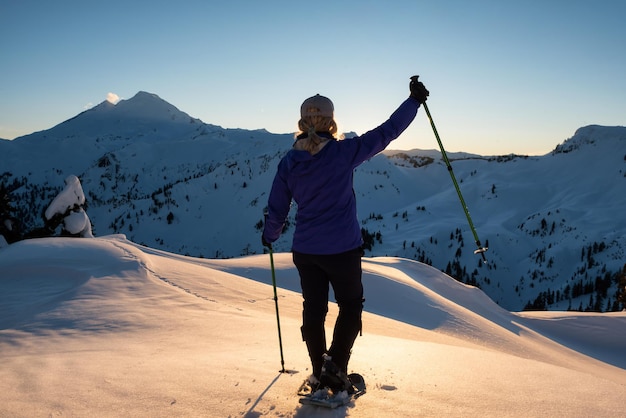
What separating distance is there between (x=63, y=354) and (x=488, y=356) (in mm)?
5432

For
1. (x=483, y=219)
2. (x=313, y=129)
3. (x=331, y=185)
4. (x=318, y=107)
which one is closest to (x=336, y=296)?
(x=331, y=185)

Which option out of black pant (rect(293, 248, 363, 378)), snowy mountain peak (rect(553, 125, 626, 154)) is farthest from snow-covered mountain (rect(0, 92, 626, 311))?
black pant (rect(293, 248, 363, 378))

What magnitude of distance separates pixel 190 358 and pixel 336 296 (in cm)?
198

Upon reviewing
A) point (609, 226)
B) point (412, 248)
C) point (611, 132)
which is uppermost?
point (611, 132)

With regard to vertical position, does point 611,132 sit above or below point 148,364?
above

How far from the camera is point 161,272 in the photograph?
983 centimetres

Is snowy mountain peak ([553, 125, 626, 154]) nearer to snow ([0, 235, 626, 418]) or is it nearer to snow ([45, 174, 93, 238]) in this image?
→ snow ([45, 174, 93, 238])

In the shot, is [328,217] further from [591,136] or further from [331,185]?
[591,136]

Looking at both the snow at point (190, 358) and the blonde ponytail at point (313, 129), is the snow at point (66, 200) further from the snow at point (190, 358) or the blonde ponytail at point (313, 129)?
the blonde ponytail at point (313, 129)

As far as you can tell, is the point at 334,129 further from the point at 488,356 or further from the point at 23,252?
the point at 23,252

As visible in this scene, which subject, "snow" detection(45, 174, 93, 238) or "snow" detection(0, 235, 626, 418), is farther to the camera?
"snow" detection(45, 174, 93, 238)

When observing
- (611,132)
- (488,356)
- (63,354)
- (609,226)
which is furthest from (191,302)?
(611,132)

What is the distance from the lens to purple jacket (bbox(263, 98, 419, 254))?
3.51m

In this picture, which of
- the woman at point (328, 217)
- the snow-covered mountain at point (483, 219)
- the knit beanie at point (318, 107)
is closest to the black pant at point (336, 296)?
the woman at point (328, 217)
